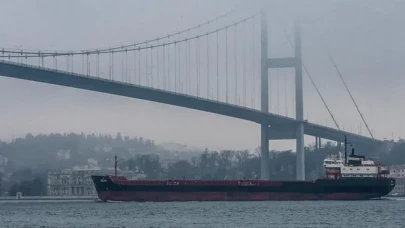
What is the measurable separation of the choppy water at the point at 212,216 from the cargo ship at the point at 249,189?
385 centimetres

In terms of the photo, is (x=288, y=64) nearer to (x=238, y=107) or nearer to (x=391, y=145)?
(x=238, y=107)

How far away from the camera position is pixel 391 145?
294 ft

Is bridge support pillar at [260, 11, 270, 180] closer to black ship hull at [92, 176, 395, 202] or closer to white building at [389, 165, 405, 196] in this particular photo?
black ship hull at [92, 176, 395, 202]

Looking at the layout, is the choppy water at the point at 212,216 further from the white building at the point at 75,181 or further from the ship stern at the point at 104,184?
the white building at the point at 75,181

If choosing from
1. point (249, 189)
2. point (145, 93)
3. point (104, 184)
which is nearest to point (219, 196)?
point (249, 189)

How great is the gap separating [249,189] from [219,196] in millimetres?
1658

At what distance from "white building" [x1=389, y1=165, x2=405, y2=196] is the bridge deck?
95.1 feet

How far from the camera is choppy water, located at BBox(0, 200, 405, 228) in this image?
141 ft

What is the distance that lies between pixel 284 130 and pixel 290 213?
17869 millimetres

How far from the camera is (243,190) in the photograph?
64.8 metres

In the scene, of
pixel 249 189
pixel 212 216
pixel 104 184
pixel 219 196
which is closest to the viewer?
pixel 212 216

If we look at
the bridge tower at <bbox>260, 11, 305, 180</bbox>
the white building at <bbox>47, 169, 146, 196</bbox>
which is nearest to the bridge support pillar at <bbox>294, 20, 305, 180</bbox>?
the bridge tower at <bbox>260, 11, 305, 180</bbox>

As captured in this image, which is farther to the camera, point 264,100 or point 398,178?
point 398,178

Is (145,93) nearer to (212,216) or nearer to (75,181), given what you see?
(212,216)
